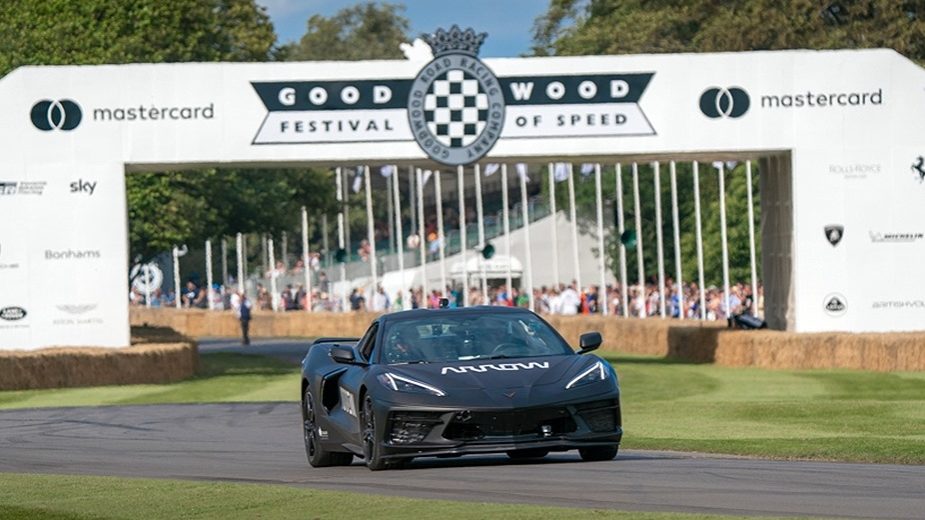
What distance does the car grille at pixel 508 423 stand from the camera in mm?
12891

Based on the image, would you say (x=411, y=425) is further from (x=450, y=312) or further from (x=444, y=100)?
(x=444, y=100)

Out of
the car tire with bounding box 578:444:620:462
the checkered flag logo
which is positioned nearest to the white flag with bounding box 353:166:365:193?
the checkered flag logo

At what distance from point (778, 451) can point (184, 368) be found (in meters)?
21.8

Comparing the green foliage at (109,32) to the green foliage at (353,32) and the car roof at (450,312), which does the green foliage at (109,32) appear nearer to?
the car roof at (450,312)

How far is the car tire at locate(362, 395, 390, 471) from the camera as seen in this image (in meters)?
13.4

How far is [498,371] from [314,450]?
2.46 meters

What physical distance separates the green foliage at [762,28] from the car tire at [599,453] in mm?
50046

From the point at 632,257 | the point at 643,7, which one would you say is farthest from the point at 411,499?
the point at 643,7

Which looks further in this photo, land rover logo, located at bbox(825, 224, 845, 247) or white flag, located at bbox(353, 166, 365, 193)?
white flag, located at bbox(353, 166, 365, 193)

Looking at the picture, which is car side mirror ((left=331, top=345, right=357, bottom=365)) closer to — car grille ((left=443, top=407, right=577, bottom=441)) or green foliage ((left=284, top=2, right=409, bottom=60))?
car grille ((left=443, top=407, right=577, bottom=441))

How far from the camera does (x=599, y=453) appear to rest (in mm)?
13625

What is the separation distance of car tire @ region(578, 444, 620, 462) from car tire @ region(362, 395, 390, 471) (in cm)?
136

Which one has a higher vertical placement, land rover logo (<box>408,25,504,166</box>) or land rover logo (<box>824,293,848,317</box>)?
land rover logo (<box>408,25,504,166</box>)

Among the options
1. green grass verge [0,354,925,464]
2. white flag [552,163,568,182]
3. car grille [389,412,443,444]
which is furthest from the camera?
white flag [552,163,568,182]
